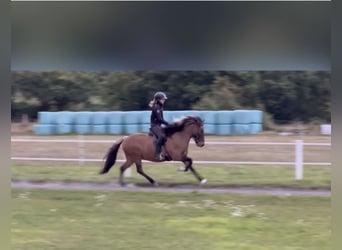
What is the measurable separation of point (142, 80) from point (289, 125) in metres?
1.50

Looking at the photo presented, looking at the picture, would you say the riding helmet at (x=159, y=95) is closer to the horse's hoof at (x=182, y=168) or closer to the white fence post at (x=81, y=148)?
the horse's hoof at (x=182, y=168)

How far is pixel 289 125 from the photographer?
4.85m

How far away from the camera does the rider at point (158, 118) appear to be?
4.09m

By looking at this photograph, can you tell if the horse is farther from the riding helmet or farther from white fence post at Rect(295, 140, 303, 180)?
white fence post at Rect(295, 140, 303, 180)

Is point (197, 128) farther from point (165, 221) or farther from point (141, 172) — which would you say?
point (165, 221)

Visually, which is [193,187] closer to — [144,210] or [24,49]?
[144,210]

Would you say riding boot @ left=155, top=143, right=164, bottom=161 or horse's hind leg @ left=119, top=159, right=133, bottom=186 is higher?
riding boot @ left=155, top=143, right=164, bottom=161

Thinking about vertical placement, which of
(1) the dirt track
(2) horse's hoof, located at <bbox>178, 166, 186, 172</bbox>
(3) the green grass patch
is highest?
(2) horse's hoof, located at <bbox>178, 166, 186, 172</bbox>

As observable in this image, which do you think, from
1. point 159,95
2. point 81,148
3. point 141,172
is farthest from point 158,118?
point 81,148

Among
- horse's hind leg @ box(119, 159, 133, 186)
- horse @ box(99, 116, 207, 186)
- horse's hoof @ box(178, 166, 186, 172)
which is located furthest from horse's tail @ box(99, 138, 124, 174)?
horse's hoof @ box(178, 166, 186, 172)

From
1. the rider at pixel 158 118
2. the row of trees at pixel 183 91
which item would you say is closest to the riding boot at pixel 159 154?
the rider at pixel 158 118

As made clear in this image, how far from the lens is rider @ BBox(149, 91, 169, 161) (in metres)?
4.09

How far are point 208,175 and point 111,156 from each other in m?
0.80

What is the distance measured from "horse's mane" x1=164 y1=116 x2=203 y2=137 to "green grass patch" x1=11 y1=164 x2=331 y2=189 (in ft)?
1.09
